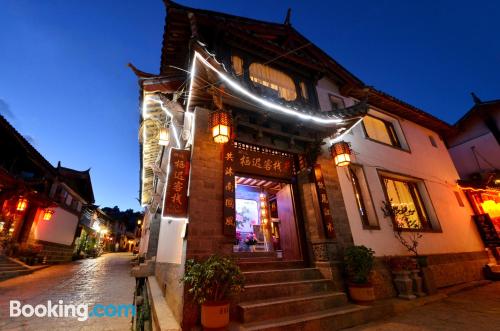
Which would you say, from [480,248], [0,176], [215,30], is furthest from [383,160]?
[0,176]

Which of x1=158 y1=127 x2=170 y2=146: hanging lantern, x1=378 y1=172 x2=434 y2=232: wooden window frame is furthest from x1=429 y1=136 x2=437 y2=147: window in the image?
x1=158 y1=127 x2=170 y2=146: hanging lantern

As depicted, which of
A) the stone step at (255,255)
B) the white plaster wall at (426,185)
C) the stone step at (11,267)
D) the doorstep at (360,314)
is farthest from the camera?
the stone step at (11,267)

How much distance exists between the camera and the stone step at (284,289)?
4.68 m

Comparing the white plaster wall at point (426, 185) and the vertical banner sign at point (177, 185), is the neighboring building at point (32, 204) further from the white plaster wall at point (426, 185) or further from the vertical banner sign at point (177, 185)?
the white plaster wall at point (426, 185)

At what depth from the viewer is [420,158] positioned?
37.0 ft

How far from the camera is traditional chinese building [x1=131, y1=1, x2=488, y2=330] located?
16.7 ft

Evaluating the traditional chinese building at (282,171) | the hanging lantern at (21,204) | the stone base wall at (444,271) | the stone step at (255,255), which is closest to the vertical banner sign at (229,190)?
the traditional chinese building at (282,171)

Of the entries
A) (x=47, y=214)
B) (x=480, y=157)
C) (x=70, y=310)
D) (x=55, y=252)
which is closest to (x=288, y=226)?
(x=70, y=310)

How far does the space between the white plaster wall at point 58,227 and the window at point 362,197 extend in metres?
22.6

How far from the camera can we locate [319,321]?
4.30 metres

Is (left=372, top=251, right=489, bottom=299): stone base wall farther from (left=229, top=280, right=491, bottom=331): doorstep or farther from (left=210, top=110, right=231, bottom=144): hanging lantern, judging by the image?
(left=210, top=110, right=231, bottom=144): hanging lantern

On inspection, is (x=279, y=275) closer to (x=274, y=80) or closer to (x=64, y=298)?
(x=274, y=80)

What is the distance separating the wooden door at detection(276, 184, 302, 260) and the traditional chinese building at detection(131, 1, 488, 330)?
6 cm

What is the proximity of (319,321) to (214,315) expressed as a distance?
2.20 metres
